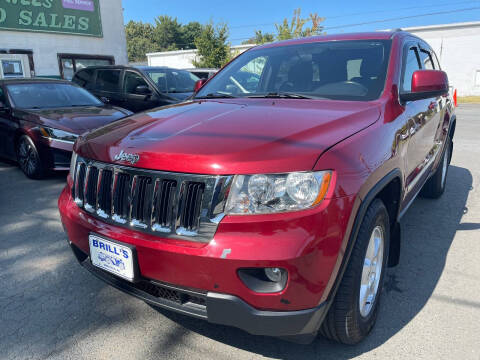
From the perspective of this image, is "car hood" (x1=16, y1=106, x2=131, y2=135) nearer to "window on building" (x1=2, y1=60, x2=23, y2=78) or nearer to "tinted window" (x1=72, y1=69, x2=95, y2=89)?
"tinted window" (x1=72, y1=69, x2=95, y2=89)

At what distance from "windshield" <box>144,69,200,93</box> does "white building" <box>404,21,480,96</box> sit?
25468 mm

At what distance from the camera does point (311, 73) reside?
9.86ft

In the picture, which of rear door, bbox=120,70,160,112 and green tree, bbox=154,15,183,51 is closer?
rear door, bbox=120,70,160,112

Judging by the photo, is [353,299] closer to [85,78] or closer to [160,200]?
[160,200]

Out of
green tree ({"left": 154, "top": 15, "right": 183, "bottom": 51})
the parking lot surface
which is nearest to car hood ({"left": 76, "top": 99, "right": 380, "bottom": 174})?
the parking lot surface

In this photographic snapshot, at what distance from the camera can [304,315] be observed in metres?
1.68

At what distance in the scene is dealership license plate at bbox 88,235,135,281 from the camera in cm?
190

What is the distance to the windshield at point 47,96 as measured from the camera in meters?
6.01

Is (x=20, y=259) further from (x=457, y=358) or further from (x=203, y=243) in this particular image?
(x=457, y=358)

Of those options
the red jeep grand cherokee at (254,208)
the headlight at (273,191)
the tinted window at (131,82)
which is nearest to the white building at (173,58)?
the tinted window at (131,82)

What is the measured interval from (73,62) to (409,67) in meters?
15.7

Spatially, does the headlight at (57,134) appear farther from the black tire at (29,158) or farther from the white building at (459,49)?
the white building at (459,49)

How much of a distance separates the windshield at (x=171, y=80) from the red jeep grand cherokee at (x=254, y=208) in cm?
603

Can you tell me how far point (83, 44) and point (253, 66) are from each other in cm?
1492
